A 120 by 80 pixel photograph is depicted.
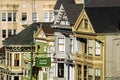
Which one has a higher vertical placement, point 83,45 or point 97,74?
point 83,45

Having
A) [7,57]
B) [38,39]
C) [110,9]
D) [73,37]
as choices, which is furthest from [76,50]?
[7,57]

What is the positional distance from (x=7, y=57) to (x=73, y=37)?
1935 cm

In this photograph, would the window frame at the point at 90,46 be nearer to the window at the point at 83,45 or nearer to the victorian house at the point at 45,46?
the window at the point at 83,45

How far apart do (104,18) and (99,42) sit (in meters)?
2.47

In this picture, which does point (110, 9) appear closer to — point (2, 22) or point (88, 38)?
point (88, 38)

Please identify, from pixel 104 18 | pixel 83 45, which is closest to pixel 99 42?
pixel 104 18

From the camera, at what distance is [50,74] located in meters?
66.9

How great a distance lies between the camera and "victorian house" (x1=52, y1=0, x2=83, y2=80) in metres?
60.9

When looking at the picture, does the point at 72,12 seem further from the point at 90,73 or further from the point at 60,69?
the point at 90,73

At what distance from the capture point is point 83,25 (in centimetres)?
5778

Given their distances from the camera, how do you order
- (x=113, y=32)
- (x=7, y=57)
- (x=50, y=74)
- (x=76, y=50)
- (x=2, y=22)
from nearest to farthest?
(x=113, y=32) < (x=76, y=50) < (x=50, y=74) < (x=7, y=57) < (x=2, y=22)

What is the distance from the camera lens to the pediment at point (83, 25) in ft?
185

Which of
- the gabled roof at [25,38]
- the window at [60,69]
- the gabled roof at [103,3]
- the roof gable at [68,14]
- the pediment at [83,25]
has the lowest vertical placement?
the window at [60,69]

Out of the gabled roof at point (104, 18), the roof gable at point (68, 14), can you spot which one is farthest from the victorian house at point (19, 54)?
the gabled roof at point (104, 18)
